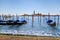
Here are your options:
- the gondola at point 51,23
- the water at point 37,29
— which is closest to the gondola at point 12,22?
the water at point 37,29

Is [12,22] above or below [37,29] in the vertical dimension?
above

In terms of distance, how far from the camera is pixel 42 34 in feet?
13.6

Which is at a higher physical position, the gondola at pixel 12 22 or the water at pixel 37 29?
the gondola at pixel 12 22

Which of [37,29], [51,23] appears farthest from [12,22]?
[51,23]

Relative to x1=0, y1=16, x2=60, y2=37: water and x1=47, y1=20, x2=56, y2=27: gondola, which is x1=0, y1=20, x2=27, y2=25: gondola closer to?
x1=0, y1=16, x2=60, y2=37: water

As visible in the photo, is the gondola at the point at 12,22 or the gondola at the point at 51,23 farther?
the gondola at the point at 12,22

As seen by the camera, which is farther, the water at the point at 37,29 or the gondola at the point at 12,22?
the gondola at the point at 12,22

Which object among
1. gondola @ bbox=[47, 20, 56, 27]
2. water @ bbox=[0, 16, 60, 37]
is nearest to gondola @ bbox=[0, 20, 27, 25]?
water @ bbox=[0, 16, 60, 37]

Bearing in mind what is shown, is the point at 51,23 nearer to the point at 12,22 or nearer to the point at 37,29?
the point at 37,29

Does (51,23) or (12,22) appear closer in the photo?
(51,23)

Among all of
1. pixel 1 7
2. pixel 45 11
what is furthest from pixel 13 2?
pixel 45 11

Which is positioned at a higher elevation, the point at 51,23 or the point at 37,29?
the point at 51,23

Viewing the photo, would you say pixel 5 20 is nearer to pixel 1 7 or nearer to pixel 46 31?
pixel 1 7

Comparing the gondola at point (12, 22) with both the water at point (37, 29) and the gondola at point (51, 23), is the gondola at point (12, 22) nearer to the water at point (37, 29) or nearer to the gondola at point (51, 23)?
the water at point (37, 29)
